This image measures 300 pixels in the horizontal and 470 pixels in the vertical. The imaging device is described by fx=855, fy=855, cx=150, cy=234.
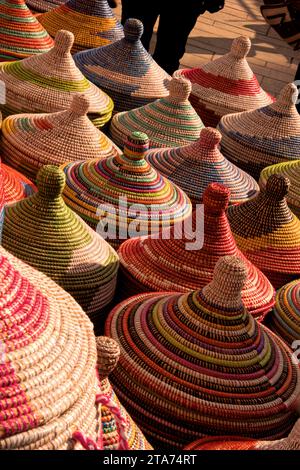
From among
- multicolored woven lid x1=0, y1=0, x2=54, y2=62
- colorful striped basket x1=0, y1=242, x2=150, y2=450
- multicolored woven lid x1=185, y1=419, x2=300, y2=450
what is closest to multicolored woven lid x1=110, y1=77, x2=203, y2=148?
multicolored woven lid x1=0, y1=0, x2=54, y2=62

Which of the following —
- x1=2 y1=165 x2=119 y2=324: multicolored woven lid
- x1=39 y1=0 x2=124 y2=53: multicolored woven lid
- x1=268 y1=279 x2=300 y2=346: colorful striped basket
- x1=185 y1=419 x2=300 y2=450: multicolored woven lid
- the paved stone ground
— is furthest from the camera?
the paved stone ground

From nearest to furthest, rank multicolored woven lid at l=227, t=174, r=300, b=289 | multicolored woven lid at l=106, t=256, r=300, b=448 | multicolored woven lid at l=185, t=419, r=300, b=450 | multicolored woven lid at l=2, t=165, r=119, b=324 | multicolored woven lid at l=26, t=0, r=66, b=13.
Answer: multicolored woven lid at l=185, t=419, r=300, b=450
multicolored woven lid at l=106, t=256, r=300, b=448
multicolored woven lid at l=2, t=165, r=119, b=324
multicolored woven lid at l=227, t=174, r=300, b=289
multicolored woven lid at l=26, t=0, r=66, b=13

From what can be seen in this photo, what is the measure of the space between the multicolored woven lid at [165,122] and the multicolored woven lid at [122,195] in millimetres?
530

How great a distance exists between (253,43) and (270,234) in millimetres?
4778

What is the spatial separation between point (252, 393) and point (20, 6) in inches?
82.5

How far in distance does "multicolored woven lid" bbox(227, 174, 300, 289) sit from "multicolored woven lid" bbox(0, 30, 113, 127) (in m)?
0.73

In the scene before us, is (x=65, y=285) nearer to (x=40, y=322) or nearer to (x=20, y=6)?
(x=40, y=322)

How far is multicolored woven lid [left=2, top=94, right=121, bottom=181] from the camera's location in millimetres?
2613

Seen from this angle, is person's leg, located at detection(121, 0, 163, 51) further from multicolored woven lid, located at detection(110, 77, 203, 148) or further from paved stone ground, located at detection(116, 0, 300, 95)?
multicolored woven lid, located at detection(110, 77, 203, 148)

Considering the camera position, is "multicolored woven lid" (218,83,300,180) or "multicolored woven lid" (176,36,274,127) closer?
"multicolored woven lid" (218,83,300,180)

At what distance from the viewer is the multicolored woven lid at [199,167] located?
2828mm

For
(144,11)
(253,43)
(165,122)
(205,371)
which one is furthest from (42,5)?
(253,43)

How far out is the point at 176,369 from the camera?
5.99 feet

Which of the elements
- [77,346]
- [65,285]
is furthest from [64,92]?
[77,346]
